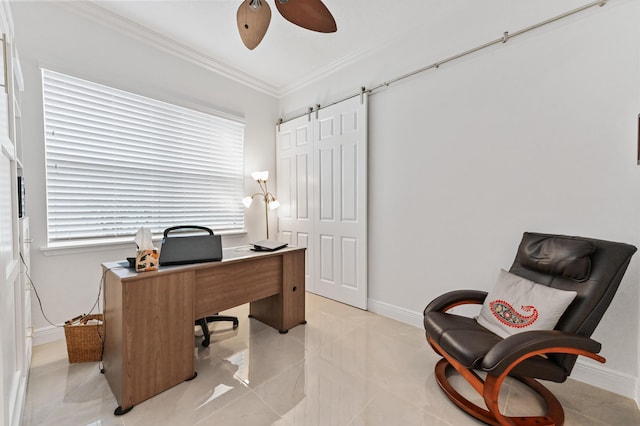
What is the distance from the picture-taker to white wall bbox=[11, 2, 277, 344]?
2160mm

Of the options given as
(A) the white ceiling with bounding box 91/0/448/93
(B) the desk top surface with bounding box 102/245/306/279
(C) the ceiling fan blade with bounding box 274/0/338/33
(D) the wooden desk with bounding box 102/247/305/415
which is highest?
(A) the white ceiling with bounding box 91/0/448/93

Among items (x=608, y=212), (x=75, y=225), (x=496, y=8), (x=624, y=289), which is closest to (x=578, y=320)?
(x=624, y=289)

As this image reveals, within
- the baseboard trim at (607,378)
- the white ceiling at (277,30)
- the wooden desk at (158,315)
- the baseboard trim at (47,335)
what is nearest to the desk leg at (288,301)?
the wooden desk at (158,315)

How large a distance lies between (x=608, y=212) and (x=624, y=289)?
49 cm

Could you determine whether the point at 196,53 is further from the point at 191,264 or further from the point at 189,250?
the point at 191,264

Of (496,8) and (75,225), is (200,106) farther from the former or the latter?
(496,8)

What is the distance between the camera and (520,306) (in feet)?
5.46

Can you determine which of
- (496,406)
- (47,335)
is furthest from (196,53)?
(496,406)

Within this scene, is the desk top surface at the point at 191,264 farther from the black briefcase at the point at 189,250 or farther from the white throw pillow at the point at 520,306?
the white throw pillow at the point at 520,306

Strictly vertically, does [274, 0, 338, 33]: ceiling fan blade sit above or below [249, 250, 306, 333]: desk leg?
above

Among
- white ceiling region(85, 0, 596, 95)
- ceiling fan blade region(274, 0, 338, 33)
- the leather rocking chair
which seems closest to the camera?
the leather rocking chair

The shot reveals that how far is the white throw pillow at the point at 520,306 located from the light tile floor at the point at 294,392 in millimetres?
441

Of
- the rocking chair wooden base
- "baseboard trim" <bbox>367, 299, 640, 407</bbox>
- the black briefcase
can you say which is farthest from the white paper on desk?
"baseboard trim" <bbox>367, 299, 640, 407</bbox>

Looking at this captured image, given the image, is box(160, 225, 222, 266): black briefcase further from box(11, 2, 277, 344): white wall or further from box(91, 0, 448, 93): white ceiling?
box(91, 0, 448, 93): white ceiling
